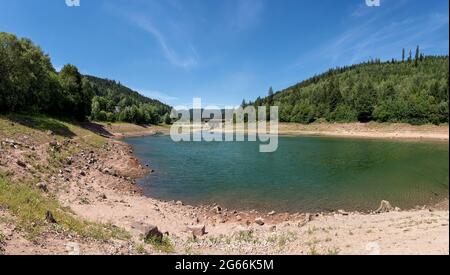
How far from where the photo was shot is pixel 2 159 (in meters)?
18.9

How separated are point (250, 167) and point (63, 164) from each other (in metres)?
17.4

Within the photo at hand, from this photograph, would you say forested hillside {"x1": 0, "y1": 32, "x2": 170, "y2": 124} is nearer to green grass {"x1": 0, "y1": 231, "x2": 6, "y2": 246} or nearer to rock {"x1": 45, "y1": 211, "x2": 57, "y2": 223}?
rock {"x1": 45, "y1": 211, "x2": 57, "y2": 223}

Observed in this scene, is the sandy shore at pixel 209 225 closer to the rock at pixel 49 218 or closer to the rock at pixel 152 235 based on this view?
the rock at pixel 152 235

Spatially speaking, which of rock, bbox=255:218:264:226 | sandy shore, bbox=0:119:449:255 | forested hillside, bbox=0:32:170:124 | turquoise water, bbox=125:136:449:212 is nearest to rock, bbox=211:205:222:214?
sandy shore, bbox=0:119:449:255

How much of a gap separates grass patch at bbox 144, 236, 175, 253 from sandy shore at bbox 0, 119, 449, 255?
18cm

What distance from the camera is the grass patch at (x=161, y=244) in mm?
10414

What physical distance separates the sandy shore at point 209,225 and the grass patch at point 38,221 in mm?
425

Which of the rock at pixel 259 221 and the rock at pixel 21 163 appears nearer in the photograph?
the rock at pixel 259 221

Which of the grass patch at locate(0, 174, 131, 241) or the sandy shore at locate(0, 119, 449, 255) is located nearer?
the sandy shore at locate(0, 119, 449, 255)

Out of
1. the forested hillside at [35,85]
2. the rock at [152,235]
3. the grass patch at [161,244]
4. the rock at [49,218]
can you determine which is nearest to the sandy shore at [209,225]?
the grass patch at [161,244]

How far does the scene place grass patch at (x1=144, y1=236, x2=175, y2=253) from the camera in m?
10.4
